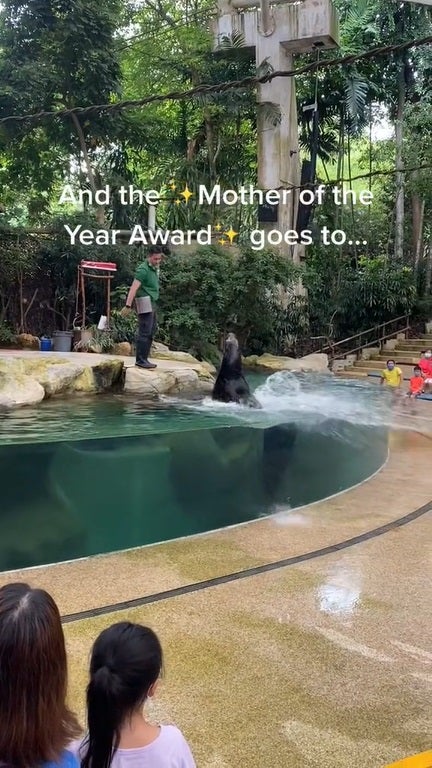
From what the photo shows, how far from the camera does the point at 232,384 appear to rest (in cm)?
930

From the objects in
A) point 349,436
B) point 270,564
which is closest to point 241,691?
point 270,564

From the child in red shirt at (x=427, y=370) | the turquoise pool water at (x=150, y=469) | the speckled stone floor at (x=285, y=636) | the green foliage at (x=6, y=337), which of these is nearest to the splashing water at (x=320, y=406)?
the turquoise pool water at (x=150, y=469)

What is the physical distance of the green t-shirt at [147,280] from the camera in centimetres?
888

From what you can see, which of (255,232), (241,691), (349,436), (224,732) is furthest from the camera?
(255,232)

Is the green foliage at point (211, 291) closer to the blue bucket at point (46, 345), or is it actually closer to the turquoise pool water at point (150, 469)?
the blue bucket at point (46, 345)

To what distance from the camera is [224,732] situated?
2.01 m

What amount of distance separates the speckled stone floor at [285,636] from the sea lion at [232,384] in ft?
16.4

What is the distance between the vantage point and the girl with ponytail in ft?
4.16

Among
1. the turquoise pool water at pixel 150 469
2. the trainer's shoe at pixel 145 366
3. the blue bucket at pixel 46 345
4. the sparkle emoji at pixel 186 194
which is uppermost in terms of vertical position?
the sparkle emoji at pixel 186 194

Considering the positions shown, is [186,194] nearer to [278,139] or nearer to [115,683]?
[278,139]

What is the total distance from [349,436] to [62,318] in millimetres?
7905

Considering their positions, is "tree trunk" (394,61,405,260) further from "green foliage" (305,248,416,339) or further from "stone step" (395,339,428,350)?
"stone step" (395,339,428,350)

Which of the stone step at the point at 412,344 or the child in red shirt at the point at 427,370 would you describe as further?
the stone step at the point at 412,344

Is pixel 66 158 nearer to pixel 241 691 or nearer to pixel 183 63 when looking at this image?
pixel 183 63
